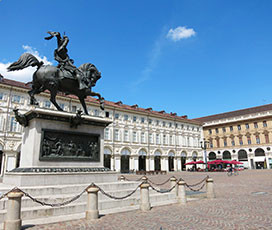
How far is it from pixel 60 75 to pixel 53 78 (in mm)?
387

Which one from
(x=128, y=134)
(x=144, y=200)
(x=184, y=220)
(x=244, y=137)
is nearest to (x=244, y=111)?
(x=244, y=137)

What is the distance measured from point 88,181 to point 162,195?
3.01m

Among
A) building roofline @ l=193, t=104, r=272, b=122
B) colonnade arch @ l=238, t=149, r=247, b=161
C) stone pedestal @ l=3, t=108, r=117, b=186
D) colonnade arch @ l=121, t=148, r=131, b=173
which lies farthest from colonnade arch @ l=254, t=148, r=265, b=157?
stone pedestal @ l=3, t=108, r=117, b=186

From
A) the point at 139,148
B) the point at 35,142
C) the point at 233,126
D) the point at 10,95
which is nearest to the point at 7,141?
the point at 10,95

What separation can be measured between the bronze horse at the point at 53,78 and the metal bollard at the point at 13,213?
4.77m

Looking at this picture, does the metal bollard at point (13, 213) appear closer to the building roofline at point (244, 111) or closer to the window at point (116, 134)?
the window at point (116, 134)

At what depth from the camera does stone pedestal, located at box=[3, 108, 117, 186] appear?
7980 millimetres

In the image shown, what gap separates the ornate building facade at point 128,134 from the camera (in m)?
31.0

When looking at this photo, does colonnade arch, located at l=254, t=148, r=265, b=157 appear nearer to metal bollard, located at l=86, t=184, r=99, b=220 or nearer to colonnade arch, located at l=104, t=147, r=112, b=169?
colonnade arch, located at l=104, t=147, r=112, b=169

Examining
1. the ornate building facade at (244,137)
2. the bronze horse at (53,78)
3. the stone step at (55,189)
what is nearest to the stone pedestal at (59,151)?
the stone step at (55,189)

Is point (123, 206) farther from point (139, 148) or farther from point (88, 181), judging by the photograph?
point (139, 148)

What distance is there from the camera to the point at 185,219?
6.57 meters

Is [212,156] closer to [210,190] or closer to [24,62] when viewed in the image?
[210,190]

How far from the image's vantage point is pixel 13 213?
5324 millimetres
